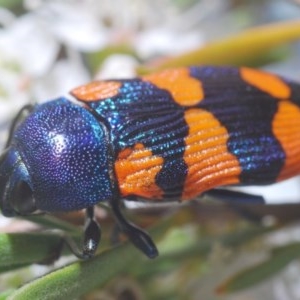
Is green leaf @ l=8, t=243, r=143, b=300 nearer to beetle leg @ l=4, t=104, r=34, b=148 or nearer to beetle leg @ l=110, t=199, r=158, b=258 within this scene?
beetle leg @ l=110, t=199, r=158, b=258

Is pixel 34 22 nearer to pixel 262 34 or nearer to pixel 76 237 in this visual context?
pixel 262 34

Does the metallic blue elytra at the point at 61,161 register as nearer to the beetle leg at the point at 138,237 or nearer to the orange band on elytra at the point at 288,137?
the beetle leg at the point at 138,237

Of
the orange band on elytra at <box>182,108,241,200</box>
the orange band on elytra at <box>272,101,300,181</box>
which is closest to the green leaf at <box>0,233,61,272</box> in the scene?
the orange band on elytra at <box>182,108,241,200</box>

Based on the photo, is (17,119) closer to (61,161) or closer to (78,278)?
(61,161)

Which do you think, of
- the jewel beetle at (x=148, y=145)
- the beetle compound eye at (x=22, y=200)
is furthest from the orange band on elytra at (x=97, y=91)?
the beetle compound eye at (x=22, y=200)

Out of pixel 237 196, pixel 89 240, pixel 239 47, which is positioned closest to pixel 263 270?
pixel 237 196
